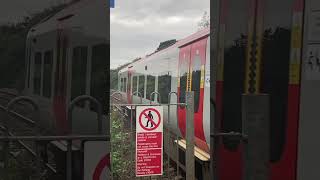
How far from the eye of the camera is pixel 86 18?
55.4 inches

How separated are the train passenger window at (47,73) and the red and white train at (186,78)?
537 cm

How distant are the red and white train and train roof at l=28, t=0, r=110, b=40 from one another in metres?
5.37

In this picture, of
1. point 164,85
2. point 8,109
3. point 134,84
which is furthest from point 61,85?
point 134,84

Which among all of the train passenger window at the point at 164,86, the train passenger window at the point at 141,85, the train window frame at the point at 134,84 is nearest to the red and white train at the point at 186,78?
the train passenger window at the point at 164,86

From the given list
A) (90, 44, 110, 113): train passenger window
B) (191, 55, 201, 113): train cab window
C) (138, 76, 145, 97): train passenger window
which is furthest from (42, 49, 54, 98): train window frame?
(138, 76, 145, 97): train passenger window

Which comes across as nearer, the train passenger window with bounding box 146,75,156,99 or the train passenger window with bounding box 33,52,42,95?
the train passenger window with bounding box 33,52,42,95

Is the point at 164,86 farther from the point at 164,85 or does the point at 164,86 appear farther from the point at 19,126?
the point at 19,126

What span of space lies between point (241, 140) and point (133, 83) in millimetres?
15254

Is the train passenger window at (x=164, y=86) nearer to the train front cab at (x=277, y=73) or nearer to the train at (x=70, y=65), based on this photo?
the train front cab at (x=277, y=73)

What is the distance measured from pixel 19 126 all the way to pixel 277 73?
752 millimetres

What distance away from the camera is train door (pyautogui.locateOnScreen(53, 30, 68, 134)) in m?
1.42

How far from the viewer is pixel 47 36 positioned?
1.44m

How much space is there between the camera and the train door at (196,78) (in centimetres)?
721

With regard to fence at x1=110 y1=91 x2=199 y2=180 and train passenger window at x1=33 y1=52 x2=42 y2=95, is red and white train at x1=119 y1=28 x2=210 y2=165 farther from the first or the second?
train passenger window at x1=33 y1=52 x2=42 y2=95
